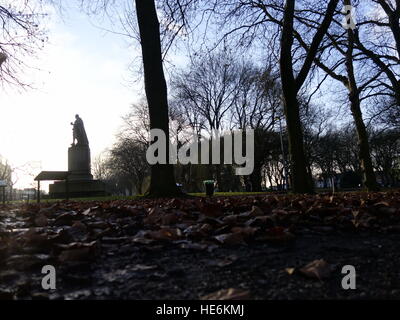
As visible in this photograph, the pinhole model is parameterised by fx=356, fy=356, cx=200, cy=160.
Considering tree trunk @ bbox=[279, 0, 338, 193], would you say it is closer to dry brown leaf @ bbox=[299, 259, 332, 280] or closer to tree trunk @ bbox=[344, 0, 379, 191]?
tree trunk @ bbox=[344, 0, 379, 191]

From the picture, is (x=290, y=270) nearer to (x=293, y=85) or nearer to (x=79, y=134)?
(x=293, y=85)

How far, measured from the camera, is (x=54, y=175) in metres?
13.7

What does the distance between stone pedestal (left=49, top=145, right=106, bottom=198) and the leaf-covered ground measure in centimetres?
2625

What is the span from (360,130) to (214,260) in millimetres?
14401

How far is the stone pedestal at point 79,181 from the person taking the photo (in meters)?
27.5

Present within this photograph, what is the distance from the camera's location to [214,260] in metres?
1.82

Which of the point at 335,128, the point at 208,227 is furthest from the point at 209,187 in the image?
the point at 335,128

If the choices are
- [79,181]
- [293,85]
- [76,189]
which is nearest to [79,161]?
[79,181]

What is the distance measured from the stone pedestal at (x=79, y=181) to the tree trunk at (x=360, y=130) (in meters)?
20.4

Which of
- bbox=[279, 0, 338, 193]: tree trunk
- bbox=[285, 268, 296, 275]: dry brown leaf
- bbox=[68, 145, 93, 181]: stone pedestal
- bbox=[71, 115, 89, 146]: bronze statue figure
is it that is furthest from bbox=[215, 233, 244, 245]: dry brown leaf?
bbox=[71, 115, 89, 146]: bronze statue figure

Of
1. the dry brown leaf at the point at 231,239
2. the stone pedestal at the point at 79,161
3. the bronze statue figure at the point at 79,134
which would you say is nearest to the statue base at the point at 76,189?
the stone pedestal at the point at 79,161

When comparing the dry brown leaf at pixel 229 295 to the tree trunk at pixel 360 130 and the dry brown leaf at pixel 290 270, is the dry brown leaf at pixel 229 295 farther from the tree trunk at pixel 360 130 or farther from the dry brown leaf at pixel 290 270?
the tree trunk at pixel 360 130

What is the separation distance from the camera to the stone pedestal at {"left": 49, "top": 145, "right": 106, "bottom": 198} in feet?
90.3
